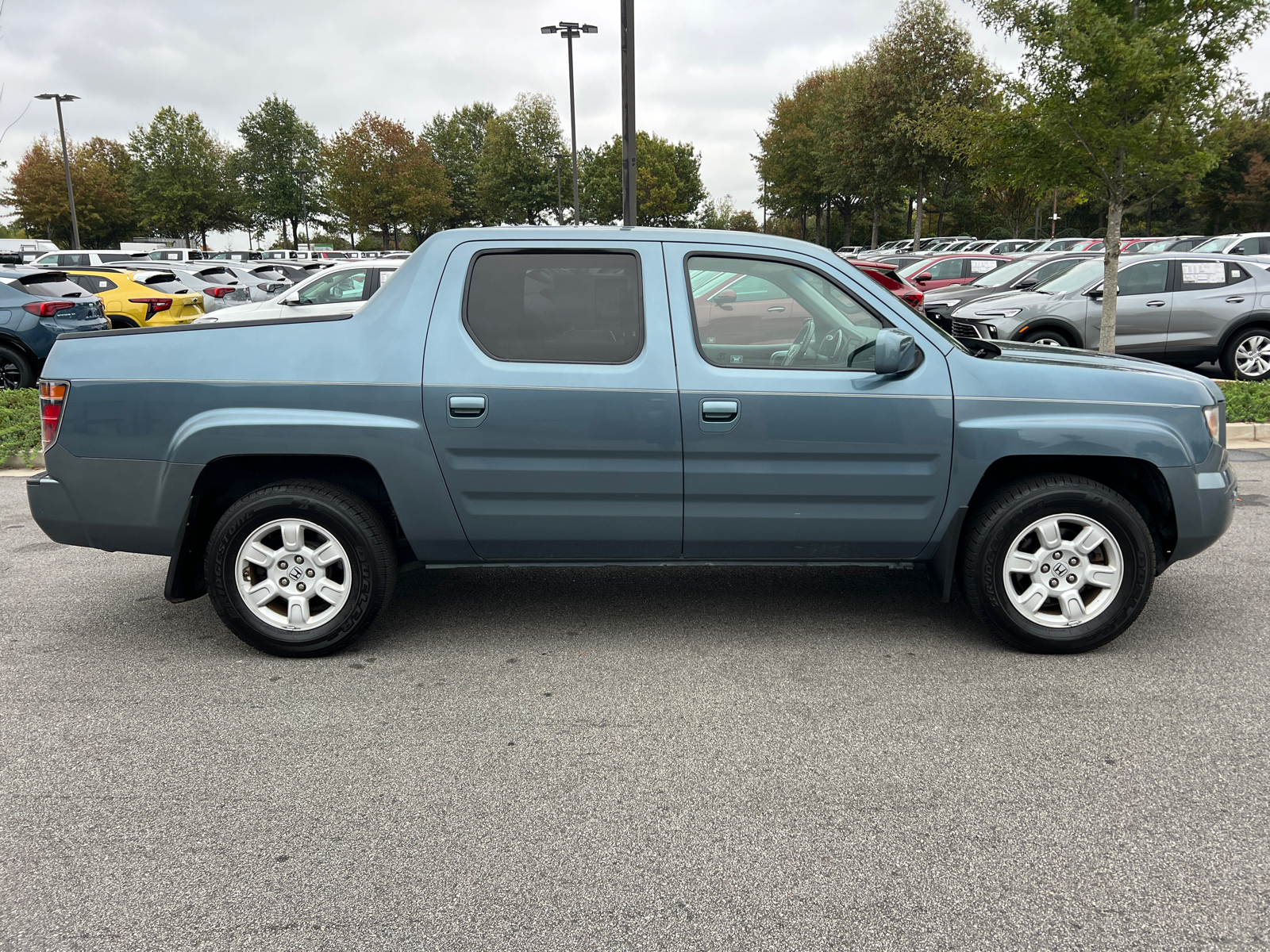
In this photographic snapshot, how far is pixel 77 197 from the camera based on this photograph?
6369cm

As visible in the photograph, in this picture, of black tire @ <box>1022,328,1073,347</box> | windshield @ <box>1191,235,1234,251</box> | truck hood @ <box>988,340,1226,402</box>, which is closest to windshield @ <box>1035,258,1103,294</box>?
black tire @ <box>1022,328,1073,347</box>

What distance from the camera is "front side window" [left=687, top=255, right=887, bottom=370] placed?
13.6 feet

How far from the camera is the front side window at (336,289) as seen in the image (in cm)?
1272

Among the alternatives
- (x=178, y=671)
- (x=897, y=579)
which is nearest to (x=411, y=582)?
(x=178, y=671)

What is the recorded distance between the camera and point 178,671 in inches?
162

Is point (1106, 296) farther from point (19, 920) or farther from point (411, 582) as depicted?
point (19, 920)

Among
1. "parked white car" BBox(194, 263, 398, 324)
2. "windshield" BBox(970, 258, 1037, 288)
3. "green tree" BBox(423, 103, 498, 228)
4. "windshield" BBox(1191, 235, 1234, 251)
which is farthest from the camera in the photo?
"green tree" BBox(423, 103, 498, 228)

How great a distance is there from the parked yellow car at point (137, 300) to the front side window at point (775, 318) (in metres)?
13.2

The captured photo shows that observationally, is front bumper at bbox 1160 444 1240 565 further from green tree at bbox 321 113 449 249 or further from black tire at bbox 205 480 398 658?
green tree at bbox 321 113 449 249

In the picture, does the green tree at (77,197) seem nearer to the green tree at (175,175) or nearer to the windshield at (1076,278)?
the green tree at (175,175)

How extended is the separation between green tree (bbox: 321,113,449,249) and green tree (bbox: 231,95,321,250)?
1230cm

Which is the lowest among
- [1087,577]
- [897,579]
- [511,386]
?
[897,579]

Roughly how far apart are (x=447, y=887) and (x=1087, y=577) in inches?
117

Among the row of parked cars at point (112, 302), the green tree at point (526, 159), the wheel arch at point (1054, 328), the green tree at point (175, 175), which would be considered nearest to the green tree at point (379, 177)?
the green tree at point (526, 159)
